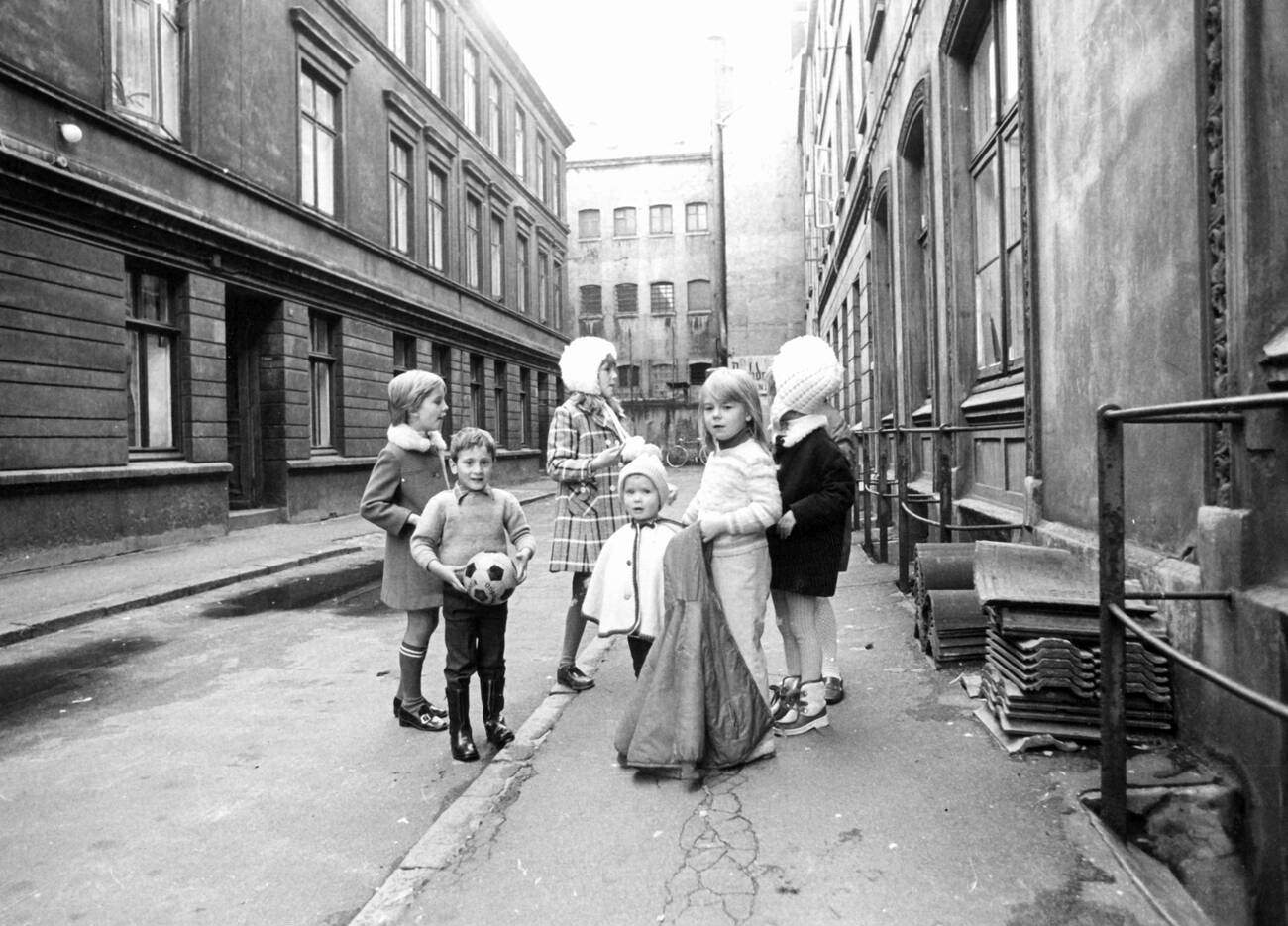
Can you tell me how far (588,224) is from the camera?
48.9 metres

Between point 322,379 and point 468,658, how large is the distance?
46.6 ft

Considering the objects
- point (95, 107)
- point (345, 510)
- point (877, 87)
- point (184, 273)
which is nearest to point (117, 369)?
point (184, 273)

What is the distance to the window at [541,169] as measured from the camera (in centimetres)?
3247

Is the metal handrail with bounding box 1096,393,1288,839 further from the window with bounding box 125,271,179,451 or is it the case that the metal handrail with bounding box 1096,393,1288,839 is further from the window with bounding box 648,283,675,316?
the window with bounding box 648,283,675,316

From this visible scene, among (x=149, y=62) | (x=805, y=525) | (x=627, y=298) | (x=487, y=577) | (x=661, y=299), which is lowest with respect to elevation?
(x=487, y=577)

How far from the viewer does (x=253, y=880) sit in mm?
2961

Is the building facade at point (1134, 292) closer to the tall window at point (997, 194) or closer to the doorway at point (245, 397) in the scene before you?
the tall window at point (997, 194)

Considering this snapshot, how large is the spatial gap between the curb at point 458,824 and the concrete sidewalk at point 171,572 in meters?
4.98

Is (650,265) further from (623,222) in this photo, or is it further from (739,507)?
(739,507)

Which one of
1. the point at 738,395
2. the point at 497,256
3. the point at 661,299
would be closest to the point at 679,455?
the point at 661,299

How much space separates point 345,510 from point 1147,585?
1544cm

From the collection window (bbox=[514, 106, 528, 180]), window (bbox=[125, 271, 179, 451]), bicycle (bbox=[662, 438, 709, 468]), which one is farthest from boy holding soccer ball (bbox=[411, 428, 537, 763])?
bicycle (bbox=[662, 438, 709, 468])

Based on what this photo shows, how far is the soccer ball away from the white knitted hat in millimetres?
1387

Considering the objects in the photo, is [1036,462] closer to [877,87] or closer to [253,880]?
[253,880]
